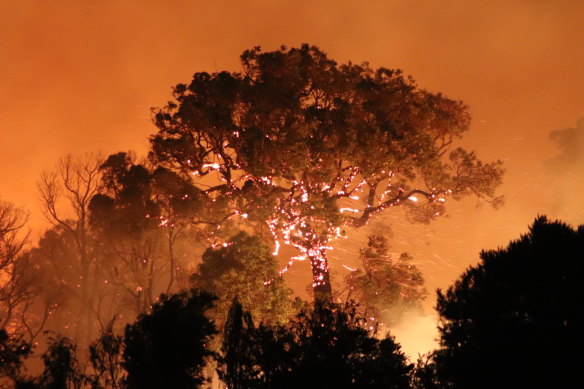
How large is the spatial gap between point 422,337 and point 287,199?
15.1 m

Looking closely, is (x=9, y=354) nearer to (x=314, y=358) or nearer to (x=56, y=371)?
(x=56, y=371)

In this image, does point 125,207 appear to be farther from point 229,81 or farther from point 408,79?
point 408,79

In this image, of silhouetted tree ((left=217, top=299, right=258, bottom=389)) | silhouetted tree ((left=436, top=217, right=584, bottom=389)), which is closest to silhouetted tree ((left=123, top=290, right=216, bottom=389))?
silhouetted tree ((left=217, top=299, right=258, bottom=389))

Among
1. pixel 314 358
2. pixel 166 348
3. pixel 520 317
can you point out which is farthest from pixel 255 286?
pixel 520 317

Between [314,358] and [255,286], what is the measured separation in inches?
364

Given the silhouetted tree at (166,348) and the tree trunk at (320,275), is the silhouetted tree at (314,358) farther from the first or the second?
the tree trunk at (320,275)

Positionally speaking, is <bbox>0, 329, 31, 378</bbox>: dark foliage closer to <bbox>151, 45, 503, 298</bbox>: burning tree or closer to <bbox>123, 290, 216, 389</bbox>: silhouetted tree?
<bbox>123, 290, 216, 389</bbox>: silhouetted tree

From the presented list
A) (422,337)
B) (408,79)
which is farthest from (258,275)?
(422,337)

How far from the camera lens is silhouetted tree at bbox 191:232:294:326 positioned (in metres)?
17.6

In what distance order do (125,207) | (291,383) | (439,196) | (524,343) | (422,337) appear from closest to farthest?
(524,343) < (291,383) < (125,207) < (439,196) < (422,337)

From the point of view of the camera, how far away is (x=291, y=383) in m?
8.45

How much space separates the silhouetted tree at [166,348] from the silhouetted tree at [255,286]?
23.2 ft

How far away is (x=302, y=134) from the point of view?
53.7ft

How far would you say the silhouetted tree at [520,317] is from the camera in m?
6.85
